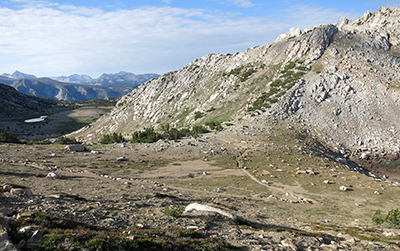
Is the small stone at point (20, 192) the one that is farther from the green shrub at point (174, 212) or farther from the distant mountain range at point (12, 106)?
the distant mountain range at point (12, 106)

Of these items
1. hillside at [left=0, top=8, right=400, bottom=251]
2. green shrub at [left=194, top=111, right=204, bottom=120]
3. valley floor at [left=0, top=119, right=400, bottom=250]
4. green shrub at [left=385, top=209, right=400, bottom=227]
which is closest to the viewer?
Answer: hillside at [left=0, top=8, right=400, bottom=251]

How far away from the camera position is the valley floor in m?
11.7

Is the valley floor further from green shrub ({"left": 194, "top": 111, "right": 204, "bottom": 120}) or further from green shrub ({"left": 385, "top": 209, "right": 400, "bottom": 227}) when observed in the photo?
green shrub ({"left": 194, "top": 111, "right": 204, "bottom": 120})

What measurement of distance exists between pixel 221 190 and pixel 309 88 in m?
41.2

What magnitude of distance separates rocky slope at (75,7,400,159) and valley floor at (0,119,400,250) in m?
11.5

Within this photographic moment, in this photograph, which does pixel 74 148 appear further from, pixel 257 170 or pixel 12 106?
pixel 12 106

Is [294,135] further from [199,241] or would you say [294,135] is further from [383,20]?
[383,20]

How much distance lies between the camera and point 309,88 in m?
51.0

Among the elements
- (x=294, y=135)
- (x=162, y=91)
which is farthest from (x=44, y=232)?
(x=162, y=91)

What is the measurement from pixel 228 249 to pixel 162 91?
84.5 m

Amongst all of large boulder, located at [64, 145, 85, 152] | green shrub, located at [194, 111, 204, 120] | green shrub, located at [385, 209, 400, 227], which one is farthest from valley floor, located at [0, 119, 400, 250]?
green shrub, located at [194, 111, 204, 120]

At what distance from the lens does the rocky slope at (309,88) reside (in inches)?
1721

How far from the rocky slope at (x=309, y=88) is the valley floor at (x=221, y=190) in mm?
11509

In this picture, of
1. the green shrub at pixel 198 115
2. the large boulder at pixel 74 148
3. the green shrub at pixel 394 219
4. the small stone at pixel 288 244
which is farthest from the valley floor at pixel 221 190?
the green shrub at pixel 198 115
